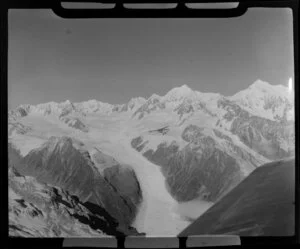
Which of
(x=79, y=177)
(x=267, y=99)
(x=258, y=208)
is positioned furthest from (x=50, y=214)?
(x=267, y=99)

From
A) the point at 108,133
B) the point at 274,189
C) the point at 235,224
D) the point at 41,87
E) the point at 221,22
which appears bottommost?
the point at 235,224

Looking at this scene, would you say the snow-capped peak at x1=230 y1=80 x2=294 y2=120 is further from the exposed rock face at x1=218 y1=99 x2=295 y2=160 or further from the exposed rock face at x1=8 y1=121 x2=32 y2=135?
the exposed rock face at x1=8 y1=121 x2=32 y2=135

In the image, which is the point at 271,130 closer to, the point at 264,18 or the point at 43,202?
the point at 264,18

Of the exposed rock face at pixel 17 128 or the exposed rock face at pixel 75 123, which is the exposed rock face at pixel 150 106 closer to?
the exposed rock face at pixel 75 123

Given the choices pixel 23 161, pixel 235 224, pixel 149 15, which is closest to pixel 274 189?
pixel 235 224

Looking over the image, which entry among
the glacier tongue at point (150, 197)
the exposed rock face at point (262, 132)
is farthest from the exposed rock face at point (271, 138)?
the glacier tongue at point (150, 197)

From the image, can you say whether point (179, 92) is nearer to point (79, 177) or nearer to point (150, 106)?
point (150, 106)
